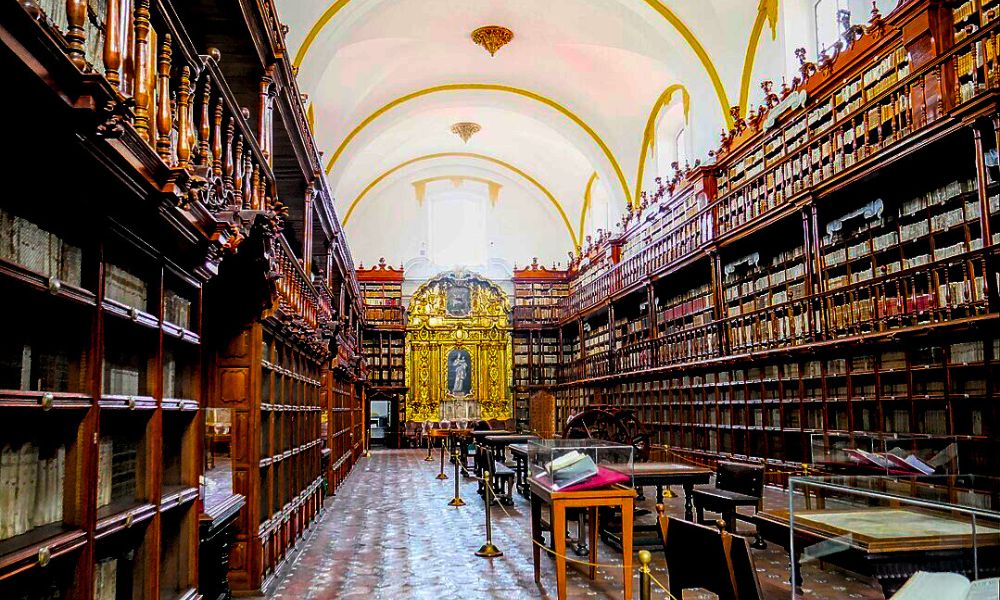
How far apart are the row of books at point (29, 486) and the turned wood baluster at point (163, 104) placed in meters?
1.19

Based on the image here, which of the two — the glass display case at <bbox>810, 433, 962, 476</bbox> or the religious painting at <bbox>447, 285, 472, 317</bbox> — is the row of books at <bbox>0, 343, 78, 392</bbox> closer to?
the glass display case at <bbox>810, 433, 962, 476</bbox>

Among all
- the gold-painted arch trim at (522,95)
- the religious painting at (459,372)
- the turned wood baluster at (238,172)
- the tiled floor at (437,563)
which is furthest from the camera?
the religious painting at (459,372)

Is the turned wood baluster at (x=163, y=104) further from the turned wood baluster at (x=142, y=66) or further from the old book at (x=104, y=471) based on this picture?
the old book at (x=104, y=471)

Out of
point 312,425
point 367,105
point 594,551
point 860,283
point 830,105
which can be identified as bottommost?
point 594,551

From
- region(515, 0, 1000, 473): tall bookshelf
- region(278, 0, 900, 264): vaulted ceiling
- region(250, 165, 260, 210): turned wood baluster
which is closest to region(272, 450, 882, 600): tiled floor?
region(515, 0, 1000, 473): tall bookshelf

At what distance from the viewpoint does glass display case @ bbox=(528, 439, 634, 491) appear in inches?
202

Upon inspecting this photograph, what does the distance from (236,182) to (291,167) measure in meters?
5.01

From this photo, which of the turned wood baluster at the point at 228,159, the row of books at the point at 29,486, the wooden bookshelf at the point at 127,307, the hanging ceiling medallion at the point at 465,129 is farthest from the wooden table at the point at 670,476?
the hanging ceiling medallion at the point at 465,129

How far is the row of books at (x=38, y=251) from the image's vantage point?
2.15 m

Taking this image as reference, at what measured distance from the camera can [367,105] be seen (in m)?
19.7

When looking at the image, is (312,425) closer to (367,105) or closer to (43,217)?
(43,217)

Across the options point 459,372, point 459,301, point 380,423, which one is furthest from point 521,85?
point 380,423

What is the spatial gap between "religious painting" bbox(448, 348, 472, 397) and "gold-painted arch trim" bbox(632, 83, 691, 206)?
889 cm

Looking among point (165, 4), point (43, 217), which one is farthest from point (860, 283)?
point (43, 217)
